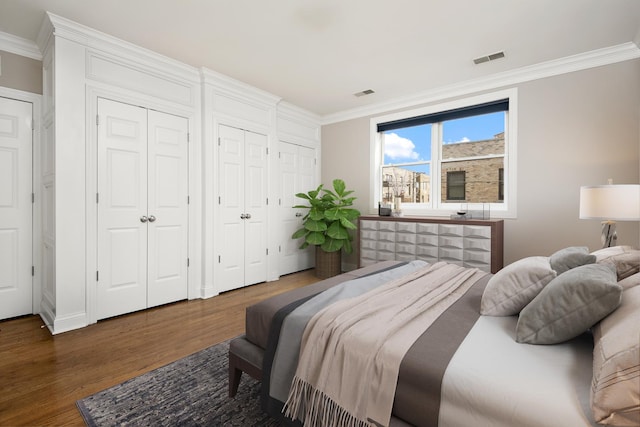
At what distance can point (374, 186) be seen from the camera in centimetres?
488

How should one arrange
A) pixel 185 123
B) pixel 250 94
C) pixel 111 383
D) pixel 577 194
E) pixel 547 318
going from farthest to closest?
pixel 250 94 → pixel 185 123 → pixel 577 194 → pixel 111 383 → pixel 547 318

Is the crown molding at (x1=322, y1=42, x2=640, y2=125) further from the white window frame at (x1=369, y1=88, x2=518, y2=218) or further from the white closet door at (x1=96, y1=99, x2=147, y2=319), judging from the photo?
the white closet door at (x1=96, y1=99, x2=147, y2=319)

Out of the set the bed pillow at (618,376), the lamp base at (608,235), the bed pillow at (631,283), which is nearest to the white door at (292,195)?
the lamp base at (608,235)

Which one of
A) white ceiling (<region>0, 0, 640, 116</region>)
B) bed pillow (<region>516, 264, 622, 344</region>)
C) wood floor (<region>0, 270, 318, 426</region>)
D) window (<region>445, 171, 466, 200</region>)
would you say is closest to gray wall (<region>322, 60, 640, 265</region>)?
white ceiling (<region>0, 0, 640, 116</region>)

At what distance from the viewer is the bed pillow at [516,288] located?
1.42 m

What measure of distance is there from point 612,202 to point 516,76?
1.99 meters

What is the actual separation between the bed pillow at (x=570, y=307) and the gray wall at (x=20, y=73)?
14.4 feet

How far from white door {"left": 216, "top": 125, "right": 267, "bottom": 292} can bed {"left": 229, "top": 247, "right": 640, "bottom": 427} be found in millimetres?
2377

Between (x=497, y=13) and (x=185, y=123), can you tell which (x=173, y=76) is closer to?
(x=185, y=123)

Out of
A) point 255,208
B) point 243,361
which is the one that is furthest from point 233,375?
point 255,208

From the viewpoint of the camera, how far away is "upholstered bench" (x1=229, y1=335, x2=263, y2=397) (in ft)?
5.24

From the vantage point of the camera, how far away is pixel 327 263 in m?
4.71

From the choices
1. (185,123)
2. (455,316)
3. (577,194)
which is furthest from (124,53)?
(577,194)

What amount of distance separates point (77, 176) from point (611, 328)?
3683 mm
